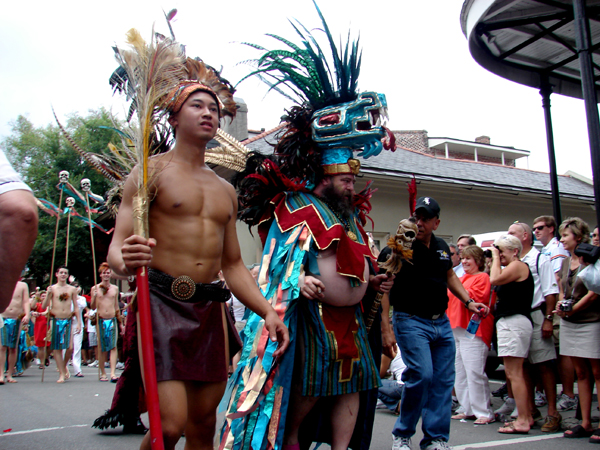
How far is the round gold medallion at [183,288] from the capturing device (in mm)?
2643

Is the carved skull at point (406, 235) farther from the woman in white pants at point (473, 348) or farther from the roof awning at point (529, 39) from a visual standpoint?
the roof awning at point (529, 39)

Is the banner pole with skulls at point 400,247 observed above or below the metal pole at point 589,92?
below

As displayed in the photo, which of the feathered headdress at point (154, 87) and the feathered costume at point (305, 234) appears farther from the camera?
the feathered costume at point (305, 234)

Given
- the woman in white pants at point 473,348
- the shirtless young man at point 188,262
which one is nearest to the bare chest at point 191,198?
the shirtless young man at point 188,262

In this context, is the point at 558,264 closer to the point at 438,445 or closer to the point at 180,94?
the point at 438,445

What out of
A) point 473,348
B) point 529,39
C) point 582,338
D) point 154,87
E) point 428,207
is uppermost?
point 529,39

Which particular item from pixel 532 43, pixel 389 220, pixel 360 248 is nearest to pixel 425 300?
pixel 360 248

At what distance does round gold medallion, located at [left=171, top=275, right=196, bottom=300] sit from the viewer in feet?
8.67

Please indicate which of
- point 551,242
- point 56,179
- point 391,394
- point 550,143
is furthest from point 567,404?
point 56,179

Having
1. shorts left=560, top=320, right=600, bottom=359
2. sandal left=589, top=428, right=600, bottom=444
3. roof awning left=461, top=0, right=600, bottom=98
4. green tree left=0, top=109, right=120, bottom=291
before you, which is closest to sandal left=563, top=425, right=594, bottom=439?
sandal left=589, top=428, right=600, bottom=444

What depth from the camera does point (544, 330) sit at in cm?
542

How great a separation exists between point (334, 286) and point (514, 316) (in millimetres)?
2625

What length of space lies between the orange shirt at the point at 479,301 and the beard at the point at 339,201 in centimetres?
267

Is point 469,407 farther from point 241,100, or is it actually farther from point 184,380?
point 241,100
